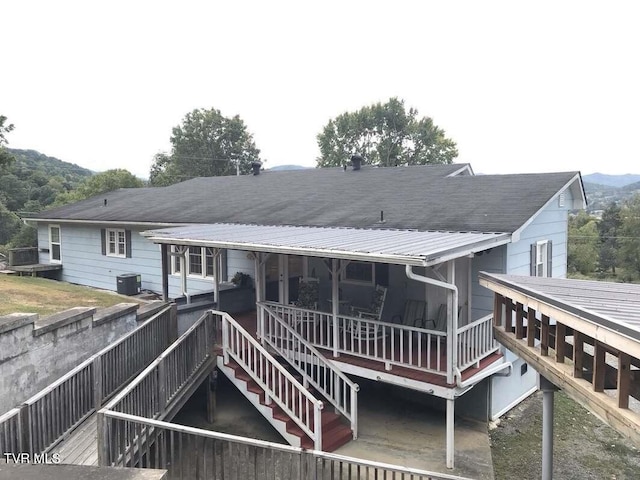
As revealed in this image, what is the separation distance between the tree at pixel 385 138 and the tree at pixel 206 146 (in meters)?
8.42

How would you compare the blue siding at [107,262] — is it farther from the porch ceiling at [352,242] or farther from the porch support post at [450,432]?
the porch support post at [450,432]

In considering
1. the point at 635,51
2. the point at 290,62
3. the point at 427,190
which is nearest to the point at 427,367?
the point at 427,190

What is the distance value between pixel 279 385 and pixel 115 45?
2084 centimetres

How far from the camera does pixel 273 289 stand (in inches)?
489

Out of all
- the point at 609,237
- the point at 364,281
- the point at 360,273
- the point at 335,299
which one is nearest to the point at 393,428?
the point at 335,299

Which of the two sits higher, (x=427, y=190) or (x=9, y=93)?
(x=9, y=93)

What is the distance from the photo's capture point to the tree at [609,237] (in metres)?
40.9

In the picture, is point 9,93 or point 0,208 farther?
point 0,208

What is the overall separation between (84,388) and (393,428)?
17.3ft

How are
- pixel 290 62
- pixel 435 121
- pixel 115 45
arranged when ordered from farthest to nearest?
pixel 435 121, pixel 290 62, pixel 115 45

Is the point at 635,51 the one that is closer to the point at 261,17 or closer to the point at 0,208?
the point at 261,17

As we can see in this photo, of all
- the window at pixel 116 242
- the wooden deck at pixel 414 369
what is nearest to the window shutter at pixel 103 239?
the window at pixel 116 242

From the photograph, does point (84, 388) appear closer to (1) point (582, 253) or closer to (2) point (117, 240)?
(2) point (117, 240)

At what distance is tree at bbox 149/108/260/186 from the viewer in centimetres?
4759
